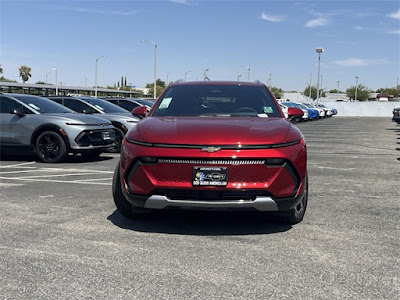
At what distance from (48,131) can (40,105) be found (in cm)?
95

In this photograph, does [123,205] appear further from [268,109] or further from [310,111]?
[310,111]

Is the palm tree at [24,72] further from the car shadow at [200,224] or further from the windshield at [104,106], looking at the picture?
the car shadow at [200,224]

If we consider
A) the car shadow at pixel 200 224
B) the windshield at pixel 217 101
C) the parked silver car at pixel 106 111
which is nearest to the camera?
the car shadow at pixel 200 224

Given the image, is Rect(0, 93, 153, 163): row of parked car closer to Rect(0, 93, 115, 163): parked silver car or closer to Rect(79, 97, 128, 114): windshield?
Rect(0, 93, 115, 163): parked silver car

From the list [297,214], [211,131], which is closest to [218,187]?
[211,131]

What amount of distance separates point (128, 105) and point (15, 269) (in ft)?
42.3

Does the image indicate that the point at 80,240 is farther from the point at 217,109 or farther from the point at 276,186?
the point at 217,109

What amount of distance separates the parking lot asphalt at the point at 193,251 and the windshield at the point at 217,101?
46.4 inches

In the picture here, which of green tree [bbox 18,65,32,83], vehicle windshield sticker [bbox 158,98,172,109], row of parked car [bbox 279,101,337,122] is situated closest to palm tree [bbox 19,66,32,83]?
green tree [bbox 18,65,32,83]

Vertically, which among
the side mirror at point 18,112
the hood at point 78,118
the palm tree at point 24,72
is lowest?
the hood at point 78,118

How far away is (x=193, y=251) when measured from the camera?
3.90 m

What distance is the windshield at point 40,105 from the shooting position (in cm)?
1038

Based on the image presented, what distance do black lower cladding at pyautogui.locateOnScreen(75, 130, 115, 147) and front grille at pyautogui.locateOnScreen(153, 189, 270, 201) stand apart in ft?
20.1

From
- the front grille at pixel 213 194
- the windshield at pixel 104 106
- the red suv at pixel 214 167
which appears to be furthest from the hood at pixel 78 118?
the front grille at pixel 213 194
